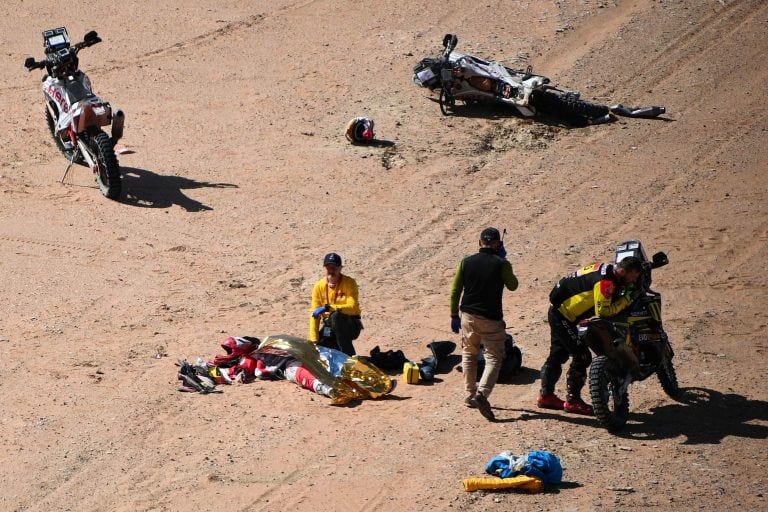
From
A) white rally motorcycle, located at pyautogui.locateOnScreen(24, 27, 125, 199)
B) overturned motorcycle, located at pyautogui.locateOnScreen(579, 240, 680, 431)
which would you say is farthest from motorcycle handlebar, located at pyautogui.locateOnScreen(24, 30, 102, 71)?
overturned motorcycle, located at pyautogui.locateOnScreen(579, 240, 680, 431)

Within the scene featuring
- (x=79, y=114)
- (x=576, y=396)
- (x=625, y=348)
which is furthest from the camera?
(x=79, y=114)

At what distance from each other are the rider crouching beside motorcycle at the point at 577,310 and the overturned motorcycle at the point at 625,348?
13 cm

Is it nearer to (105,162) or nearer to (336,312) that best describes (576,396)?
(336,312)

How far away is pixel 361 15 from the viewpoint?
23.8m

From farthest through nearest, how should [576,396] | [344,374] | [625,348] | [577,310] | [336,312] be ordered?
[336,312] < [344,374] < [576,396] < [577,310] < [625,348]

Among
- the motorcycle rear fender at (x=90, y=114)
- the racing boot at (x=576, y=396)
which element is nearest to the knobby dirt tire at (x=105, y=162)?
the motorcycle rear fender at (x=90, y=114)

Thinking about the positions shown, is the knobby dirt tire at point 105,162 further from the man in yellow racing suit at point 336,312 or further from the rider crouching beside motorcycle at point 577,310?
the rider crouching beside motorcycle at point 577,310

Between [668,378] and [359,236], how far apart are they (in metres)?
6.08

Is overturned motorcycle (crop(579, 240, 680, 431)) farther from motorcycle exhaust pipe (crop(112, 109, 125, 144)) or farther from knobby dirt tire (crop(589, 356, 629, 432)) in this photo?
motorcycle exhaust pipe (crop(112, 109, 125, 144))

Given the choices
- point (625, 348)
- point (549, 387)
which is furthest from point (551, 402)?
point (625, 348)

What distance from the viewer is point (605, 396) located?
10281mm

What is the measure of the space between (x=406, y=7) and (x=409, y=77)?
11.5 feet

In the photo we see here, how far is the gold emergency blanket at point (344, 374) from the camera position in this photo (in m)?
11.5

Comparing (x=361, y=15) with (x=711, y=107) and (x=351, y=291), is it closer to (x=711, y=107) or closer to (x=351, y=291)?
(x=711, y=107)
